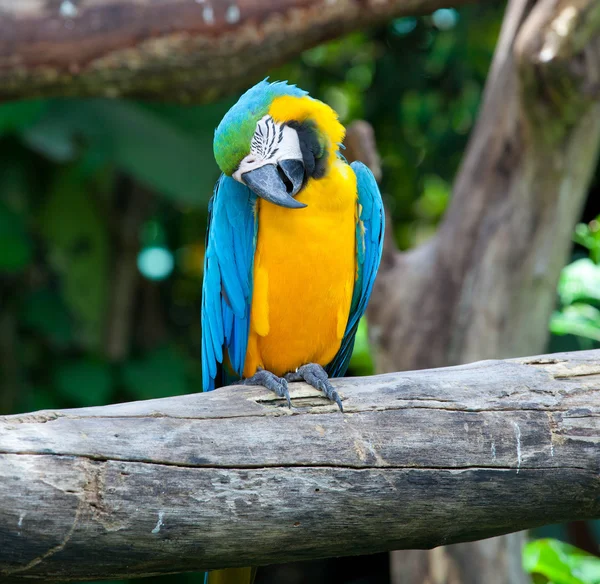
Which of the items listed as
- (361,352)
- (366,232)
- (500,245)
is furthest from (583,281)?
(361,352)

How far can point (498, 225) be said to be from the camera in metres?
2.62

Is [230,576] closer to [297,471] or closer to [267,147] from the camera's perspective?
[297,471]

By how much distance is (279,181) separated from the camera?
1760 mm

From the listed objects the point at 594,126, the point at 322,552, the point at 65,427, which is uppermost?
the point at 594,126

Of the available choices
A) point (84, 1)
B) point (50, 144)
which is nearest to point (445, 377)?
point (84, 1)

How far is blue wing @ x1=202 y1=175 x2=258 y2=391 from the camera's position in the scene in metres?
1.95

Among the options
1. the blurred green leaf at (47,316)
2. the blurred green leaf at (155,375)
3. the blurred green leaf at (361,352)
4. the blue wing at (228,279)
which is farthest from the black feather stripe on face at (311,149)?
the blurred green leaf at (47,316)

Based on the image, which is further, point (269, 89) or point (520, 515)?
point (269, 89)

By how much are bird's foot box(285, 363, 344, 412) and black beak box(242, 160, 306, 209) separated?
0.40 m

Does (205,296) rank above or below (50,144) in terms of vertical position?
below

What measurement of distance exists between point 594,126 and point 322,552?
1.83 metres

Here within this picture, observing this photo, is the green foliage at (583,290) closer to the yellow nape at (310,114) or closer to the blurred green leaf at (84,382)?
the yellow nape at (310,114)

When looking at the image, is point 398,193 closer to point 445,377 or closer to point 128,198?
point 128,198

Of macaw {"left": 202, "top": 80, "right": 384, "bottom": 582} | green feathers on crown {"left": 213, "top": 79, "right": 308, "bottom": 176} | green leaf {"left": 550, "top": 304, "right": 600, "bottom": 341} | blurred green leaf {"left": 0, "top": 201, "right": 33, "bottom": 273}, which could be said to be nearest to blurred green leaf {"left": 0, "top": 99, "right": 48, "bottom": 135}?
blurred green leaf {"left": 0, "top": 201, "right": 33, "bottom": 273}
